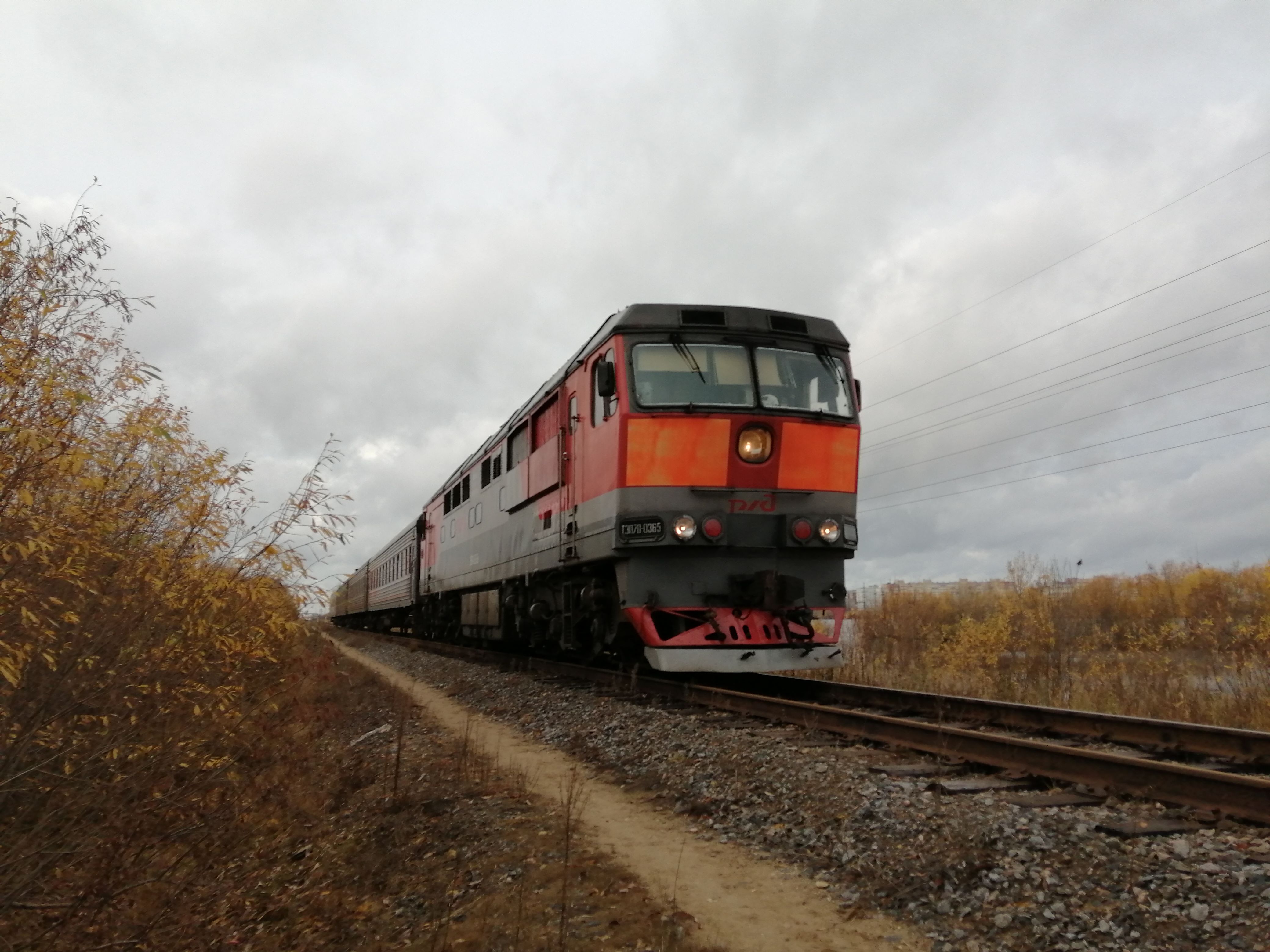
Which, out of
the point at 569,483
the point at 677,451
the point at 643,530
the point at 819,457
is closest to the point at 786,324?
the point at 819,457

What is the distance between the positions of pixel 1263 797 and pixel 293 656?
305 inches

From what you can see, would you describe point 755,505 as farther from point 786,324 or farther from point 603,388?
point 786,324

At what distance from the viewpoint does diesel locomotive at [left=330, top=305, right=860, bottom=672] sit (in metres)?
8.55

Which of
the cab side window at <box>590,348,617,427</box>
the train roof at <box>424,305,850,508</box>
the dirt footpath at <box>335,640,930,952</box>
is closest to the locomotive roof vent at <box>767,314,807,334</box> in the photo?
the train roof at <box>424,305,850,508</box>

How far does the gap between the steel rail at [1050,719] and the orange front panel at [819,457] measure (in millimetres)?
2152

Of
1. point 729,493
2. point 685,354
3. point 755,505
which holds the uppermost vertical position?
point 685,354

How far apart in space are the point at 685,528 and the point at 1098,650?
9691 mm

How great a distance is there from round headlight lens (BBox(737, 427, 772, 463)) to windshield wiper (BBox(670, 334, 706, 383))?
73 cm

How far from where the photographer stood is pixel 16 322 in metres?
4.16

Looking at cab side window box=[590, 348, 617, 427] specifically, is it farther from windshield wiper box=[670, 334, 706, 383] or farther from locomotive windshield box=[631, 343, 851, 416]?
windshield wiper box=[670, 334, 706, 383]

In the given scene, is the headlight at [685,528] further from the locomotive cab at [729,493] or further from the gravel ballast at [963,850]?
the gravel ballast at [963,850]

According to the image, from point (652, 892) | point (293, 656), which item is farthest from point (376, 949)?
point (293, 656)

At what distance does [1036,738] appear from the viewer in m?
6.52

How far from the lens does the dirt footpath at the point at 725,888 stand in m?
3.62
